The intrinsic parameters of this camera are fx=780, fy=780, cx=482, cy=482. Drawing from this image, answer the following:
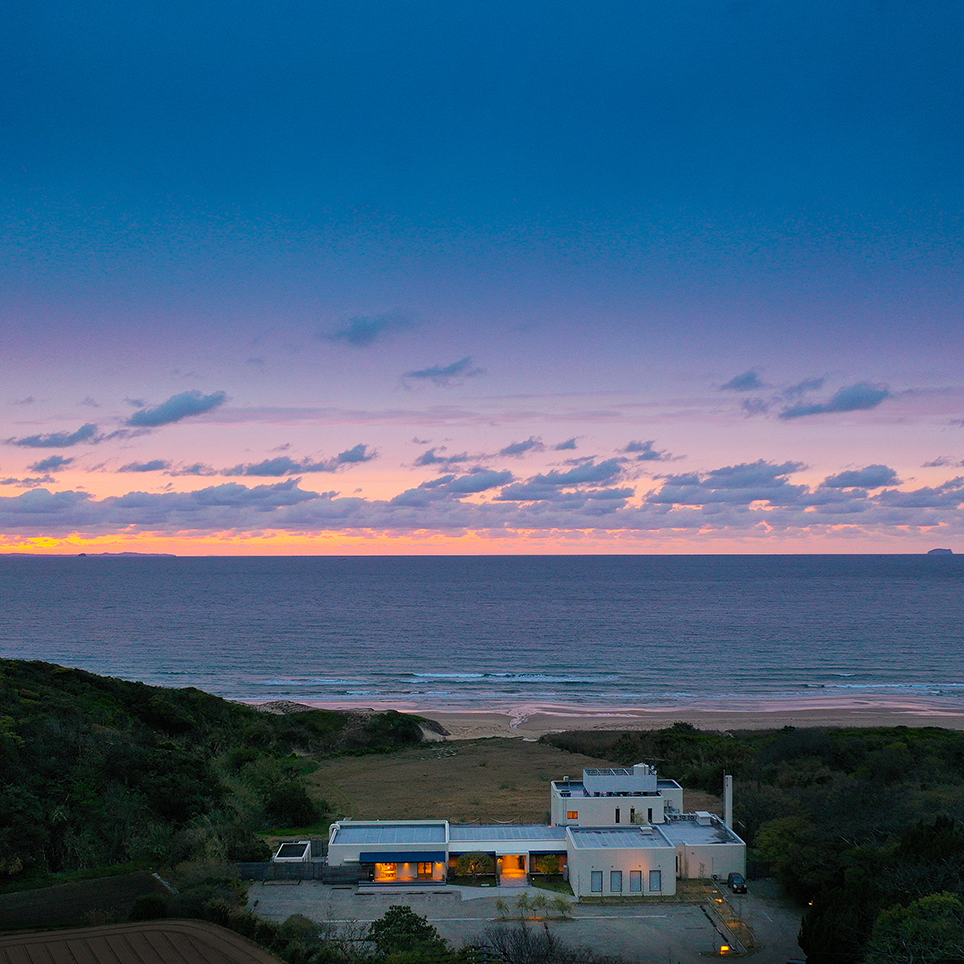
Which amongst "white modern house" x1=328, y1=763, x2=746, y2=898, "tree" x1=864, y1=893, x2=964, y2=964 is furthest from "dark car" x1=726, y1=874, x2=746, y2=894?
"tree" x1=864, y1=893, x2=964, y2=964

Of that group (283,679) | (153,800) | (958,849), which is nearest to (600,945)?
(958,849)

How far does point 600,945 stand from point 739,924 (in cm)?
452

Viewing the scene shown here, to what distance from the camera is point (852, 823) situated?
24.5 meters

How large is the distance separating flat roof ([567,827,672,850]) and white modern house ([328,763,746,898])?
3 centimetres

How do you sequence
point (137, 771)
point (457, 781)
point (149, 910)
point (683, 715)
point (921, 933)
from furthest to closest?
point (683, 715)
point (457, 781)
point (137, 771)
point (149, 910)
point (921, 933)

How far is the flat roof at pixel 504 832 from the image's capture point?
2712cm

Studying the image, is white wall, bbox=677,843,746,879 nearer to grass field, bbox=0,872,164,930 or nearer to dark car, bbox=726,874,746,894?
dark car, bbox=726,874,746,894

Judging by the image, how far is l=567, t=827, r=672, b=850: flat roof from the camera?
2544 centimetres

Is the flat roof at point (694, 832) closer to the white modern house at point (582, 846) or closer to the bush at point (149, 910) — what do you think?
the white modern house at point (582, 846)

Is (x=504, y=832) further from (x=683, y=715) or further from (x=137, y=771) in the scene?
(x=683, y=715)

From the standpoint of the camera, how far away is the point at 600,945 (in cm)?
2069

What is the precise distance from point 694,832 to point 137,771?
21.2m

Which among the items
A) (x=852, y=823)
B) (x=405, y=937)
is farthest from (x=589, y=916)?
(x=852, y=823)

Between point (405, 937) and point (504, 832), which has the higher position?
point (405, 937)
